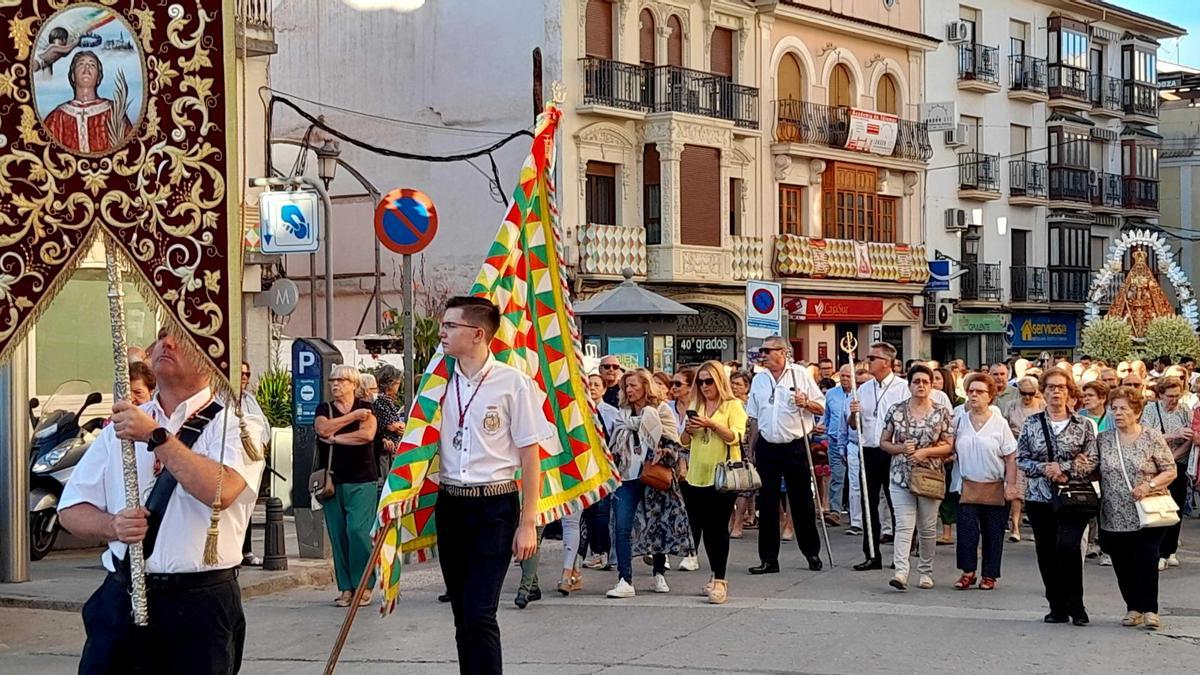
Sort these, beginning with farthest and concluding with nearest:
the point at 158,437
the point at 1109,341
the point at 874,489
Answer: the point at 1109,341, the point at 874,489, the point at 158,437

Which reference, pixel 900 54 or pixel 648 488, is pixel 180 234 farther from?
pixel 900 54

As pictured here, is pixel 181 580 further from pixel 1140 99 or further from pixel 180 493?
pixel 1140 99

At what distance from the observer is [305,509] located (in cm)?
1499

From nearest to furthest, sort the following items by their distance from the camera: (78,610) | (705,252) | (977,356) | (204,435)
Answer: (204,435)
(78,610)
(705,252)
(977,356)

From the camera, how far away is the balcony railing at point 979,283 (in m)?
46.3

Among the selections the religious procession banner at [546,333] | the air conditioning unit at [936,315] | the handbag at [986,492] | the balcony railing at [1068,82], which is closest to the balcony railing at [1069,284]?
the balcony railing at [1068,82]

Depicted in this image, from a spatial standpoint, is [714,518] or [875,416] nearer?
[714,518]

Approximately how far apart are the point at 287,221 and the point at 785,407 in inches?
281

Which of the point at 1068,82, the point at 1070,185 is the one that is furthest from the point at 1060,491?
the point at 1068,82

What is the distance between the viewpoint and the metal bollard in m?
13.8

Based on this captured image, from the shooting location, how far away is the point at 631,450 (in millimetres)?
12812

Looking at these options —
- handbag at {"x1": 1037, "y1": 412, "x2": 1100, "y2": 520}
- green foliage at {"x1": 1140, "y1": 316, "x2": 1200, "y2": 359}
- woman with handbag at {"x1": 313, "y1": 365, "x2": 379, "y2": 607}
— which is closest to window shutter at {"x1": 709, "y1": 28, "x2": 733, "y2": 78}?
green foliage at {"x1": 1140, "y1": 316, "x2": 1200, "y2": 359}

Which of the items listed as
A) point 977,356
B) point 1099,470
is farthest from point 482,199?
point 1099,470

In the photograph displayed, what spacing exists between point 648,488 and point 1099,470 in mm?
3459
